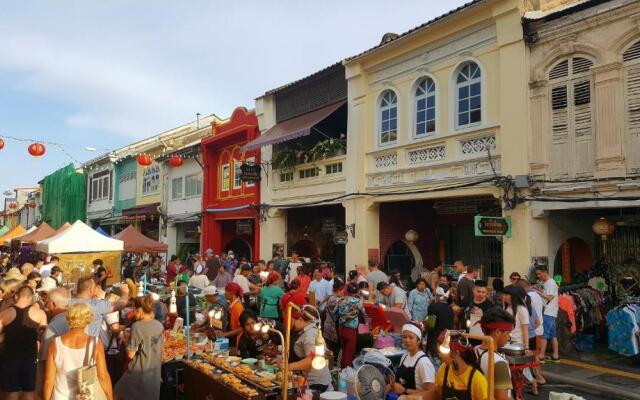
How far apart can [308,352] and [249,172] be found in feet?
43.7

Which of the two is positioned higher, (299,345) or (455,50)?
(455,50)

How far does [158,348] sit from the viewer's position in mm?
5648

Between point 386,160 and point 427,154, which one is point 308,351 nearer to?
point 427,154

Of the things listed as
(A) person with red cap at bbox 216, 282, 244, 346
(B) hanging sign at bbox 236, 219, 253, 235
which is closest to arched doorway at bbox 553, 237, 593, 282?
(A) person with red cap at bbox 216, 282, 244, 346

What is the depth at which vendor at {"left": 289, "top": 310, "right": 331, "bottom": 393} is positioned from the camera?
5.49m

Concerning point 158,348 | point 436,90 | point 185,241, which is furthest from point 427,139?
point 185,241

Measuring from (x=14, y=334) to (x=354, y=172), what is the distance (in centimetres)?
1040

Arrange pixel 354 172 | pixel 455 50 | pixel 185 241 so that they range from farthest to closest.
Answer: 1. pixel 185 241
2. pixel 354 172
3. pixel 455 50

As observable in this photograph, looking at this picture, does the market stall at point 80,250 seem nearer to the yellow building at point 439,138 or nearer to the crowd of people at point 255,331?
the crowd of people at point 255,331

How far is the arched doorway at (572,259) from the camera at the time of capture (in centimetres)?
1229

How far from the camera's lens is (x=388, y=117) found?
14.4 m

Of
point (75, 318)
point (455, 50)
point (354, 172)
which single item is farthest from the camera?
point (354, 172)

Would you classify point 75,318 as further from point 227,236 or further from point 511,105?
point 227,236

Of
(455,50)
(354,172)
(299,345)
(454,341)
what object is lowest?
(299,345)
